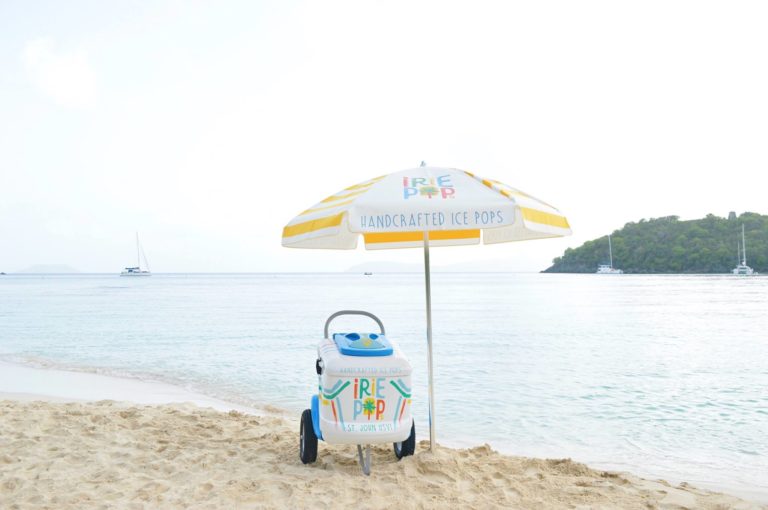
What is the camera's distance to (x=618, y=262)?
97250 mm

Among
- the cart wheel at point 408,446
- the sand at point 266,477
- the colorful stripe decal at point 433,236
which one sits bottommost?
the sand at point 266,477

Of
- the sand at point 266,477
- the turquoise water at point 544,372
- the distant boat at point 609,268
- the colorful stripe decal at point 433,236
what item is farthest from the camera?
the distant boat at point 609,268

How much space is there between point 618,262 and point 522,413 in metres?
97.7

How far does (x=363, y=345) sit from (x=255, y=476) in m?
1.16

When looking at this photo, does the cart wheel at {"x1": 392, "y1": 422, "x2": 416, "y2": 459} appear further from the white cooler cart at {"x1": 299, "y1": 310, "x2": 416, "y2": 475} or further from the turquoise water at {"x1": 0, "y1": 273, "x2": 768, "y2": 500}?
the turquoise water at {"x1": 0, "y1": 273, "x2": 768, "y2": 500}

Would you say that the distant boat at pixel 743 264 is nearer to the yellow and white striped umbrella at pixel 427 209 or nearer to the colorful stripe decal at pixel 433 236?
the colorful stripe decal at pixel 433 236

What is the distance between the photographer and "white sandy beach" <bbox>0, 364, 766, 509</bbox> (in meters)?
3.52

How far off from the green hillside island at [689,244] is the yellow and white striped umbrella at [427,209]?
8851 centimetres

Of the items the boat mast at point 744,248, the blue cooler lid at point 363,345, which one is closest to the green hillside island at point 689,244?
the boat mast at point 744,248

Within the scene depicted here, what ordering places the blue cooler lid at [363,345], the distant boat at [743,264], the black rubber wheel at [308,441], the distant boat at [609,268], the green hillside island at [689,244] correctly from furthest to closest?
the distant boat at [609,268], the green hillside island at [689,244], the distant boat at [743,264], the black rubber wheel at [308,441], the blue cooler lid at [363,345]

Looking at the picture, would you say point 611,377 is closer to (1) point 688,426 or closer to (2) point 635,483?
(1) point 688,426

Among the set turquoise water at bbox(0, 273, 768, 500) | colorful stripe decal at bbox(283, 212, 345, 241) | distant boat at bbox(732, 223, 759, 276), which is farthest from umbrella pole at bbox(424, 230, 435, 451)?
distant boat at bbox(732, 223, 759, 276)

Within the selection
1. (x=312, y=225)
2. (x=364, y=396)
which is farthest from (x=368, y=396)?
(x=312, y=225)

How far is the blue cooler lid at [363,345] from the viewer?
12.5 feet
